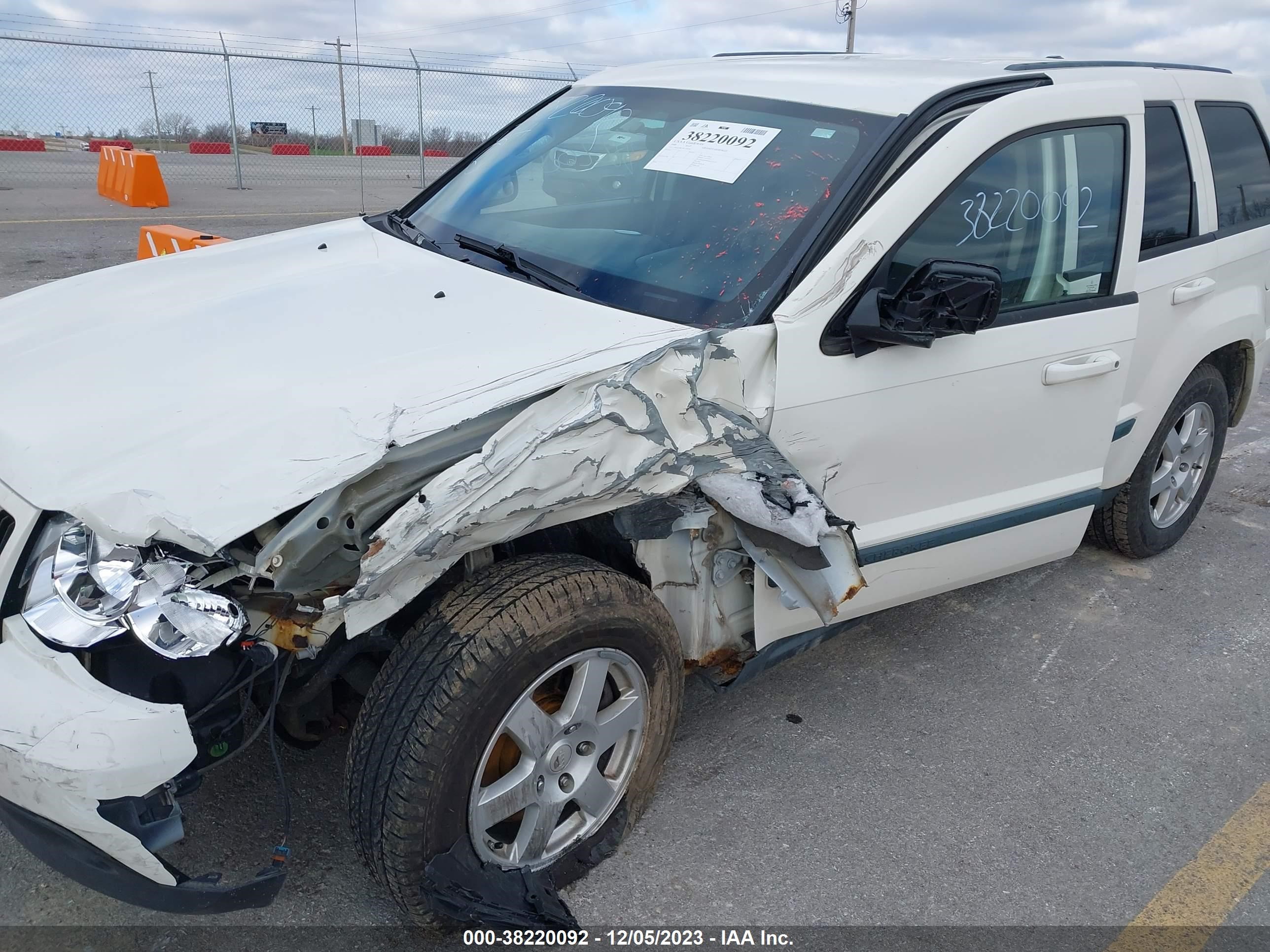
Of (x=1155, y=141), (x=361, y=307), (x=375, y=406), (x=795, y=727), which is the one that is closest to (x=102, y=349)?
(x=361, y=307)

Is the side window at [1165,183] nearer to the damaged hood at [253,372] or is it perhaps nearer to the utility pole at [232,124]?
the damaged hood at [253,372]

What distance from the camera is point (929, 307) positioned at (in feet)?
8.34

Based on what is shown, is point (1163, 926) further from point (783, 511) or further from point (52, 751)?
point (52, 751)

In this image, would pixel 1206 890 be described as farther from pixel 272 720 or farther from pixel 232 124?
pixel 232 124

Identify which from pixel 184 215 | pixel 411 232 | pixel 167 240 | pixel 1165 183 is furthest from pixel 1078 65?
pixel 184 215

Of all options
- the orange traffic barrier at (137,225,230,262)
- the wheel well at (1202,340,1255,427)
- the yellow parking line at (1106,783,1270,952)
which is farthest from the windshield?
the orange traffic barrier at (137,225,230,262)

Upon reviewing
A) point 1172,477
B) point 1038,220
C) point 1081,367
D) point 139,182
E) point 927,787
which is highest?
point 1038,220

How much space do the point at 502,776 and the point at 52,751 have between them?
3.01 ft

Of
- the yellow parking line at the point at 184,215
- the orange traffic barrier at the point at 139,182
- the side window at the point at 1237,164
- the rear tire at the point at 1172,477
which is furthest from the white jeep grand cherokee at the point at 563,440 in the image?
the orange traffic barrier at the point at 139,182

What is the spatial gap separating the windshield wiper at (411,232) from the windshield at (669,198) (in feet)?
0.12

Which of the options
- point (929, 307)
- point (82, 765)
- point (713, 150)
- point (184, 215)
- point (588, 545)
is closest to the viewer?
point (82, 765)

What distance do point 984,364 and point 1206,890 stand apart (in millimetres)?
1457

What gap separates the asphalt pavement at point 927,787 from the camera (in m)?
2.48

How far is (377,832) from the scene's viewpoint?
213 centimetres
